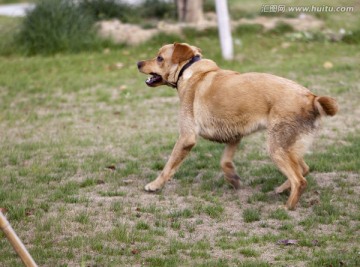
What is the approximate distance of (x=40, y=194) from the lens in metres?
6.66

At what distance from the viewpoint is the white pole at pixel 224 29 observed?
1270 centimetres

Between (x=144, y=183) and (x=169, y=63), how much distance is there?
1300mm

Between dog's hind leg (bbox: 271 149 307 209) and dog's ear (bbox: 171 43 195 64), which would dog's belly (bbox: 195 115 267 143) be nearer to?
dog's hind leg (bbox: 271 149 307 209)

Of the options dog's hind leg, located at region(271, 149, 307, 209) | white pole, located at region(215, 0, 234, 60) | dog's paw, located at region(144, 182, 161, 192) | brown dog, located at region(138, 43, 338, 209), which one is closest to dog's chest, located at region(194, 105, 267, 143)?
brown dog, located at region(138, 43, 338, 209)

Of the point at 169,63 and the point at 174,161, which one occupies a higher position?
the point at 169,63

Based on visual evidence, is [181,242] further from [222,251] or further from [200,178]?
[200,178]

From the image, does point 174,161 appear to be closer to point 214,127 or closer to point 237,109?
point 214,127

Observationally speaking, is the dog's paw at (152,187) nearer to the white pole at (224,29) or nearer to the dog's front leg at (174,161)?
the dog's front leg at (174,161)

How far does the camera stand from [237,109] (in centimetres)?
644

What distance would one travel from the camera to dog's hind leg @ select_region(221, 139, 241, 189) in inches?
269

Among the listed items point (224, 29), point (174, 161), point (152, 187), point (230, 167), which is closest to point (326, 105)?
point (230, 167)

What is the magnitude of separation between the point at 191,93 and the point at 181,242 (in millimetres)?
1941

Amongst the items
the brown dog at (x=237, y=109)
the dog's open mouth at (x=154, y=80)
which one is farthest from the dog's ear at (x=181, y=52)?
the dog's open mouth at (x=154, y=80)

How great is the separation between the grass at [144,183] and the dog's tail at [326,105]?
877 mm
